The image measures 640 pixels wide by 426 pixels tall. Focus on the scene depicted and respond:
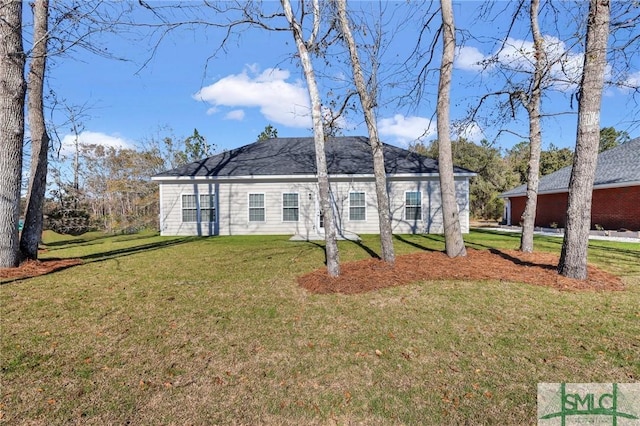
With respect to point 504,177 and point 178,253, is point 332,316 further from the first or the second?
point 504,177

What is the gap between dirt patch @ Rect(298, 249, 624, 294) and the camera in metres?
5.16

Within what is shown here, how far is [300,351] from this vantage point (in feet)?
10.1

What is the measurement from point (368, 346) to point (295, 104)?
5.55 m

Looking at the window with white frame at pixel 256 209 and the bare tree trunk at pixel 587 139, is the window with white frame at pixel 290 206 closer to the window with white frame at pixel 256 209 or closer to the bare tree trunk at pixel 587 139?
the window with white frame at pixel 256 209

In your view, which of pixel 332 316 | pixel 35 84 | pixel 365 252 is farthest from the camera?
pixel 365 252

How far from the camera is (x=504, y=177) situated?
30.8 m

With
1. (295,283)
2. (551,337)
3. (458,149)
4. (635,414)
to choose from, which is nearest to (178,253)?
(295,283)

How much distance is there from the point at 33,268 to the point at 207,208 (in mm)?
7915

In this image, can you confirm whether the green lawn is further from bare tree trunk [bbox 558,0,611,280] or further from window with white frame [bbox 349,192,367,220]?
window with white frame [bbox 349,192,367,220]

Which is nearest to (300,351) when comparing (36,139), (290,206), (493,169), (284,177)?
(36,139)

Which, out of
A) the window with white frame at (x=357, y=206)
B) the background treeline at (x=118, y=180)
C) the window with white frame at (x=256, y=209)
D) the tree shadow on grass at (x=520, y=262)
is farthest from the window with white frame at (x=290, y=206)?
the background treeline at (x=118, y=180)

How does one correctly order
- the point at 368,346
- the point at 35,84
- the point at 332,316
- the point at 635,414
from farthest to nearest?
the point at 35,84, the point at 332,316, the point at 368,346, the point at 635,414

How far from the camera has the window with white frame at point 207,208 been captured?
14.5 metres

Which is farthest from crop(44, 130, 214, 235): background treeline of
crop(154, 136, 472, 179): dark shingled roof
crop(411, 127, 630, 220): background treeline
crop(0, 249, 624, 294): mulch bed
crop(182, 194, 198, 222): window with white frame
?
crop(411, 127, 630, 220): background treeline
